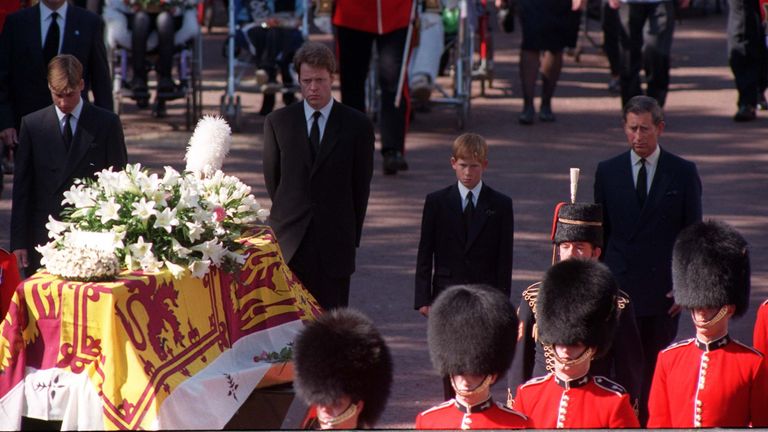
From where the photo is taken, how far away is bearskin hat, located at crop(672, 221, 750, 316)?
17.9ft

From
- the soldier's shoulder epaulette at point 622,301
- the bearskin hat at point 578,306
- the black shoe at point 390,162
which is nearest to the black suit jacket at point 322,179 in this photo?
the soldier's shoulder epaulette at point 622,301

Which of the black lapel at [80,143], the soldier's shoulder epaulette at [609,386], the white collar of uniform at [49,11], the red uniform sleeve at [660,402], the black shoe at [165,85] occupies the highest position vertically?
the white collar of uniform at [49,11]

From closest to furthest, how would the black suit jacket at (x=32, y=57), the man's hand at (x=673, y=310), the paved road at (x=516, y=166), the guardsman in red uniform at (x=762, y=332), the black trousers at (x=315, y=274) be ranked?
the guardsman in red uniform at (x=762, y=332) < the man's hand at (x=673, y=310) < the black trousers at (x=315, y=274) < the paved road at (x=516, y=166) < the black suit jacket at (x=32, y=57)

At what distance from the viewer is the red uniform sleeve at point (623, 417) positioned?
4844 mm

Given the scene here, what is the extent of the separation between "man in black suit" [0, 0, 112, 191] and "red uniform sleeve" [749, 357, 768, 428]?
485 cm

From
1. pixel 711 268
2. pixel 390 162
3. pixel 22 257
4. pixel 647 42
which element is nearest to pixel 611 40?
pixel 647 42

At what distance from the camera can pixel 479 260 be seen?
656 centimetres

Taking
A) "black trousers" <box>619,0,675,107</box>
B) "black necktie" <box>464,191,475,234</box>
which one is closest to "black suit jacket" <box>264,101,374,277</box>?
"black necktie" <box>464,191,475,234</box>

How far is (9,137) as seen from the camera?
334 inches

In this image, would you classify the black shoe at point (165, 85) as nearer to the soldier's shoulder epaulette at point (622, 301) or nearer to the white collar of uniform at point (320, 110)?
the white collar of uniform at point (320, 110)

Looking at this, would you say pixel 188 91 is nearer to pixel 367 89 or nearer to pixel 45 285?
pixel 367 89

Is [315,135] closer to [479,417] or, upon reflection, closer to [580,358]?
[580,358]

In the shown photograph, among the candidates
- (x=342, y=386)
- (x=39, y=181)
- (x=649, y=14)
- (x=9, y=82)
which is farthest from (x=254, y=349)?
(x=649, y=14)

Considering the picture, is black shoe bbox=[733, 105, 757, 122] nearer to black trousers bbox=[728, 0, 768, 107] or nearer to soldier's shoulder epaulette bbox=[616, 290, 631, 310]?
black trousers bbox=[728, 0, 768, 107]
